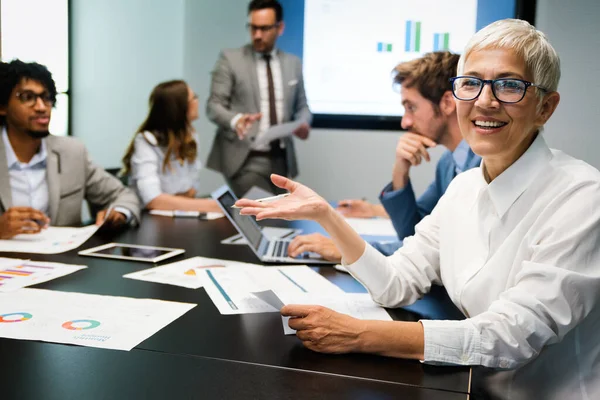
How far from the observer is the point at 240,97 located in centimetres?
425

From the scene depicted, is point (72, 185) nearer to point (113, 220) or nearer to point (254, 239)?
point (113, 220)

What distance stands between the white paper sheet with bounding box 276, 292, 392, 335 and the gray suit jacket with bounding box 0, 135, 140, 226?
1.24m

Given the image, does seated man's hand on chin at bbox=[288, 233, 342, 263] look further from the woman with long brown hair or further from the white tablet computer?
the woman with long brown hair

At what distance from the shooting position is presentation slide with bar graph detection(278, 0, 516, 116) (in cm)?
458

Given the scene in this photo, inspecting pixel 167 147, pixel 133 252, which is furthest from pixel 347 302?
pixel 167 147

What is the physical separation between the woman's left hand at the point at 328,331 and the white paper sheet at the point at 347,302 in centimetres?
20

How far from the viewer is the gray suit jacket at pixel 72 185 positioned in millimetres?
2473

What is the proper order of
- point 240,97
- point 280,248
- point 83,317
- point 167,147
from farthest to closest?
point 240,97 → point 167,147 → point 280,248 → point 83,317

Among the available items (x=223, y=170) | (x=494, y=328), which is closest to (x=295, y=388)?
(x=494, y=328)

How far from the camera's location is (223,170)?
430cm

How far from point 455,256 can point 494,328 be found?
0.31 metres

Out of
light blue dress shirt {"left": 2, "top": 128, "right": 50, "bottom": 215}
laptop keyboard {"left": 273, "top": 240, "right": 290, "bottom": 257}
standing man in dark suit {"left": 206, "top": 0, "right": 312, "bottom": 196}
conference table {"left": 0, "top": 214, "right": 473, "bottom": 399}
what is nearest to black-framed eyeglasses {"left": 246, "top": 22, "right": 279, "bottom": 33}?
standing man in dark suit {"left": 206, "top": 0, "right": 312, "bottom": 196}

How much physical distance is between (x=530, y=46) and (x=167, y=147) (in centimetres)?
239

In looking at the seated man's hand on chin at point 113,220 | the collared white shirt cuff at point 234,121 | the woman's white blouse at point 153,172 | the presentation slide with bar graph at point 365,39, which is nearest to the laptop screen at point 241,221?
the seated man's hand on chin at point 113,220
